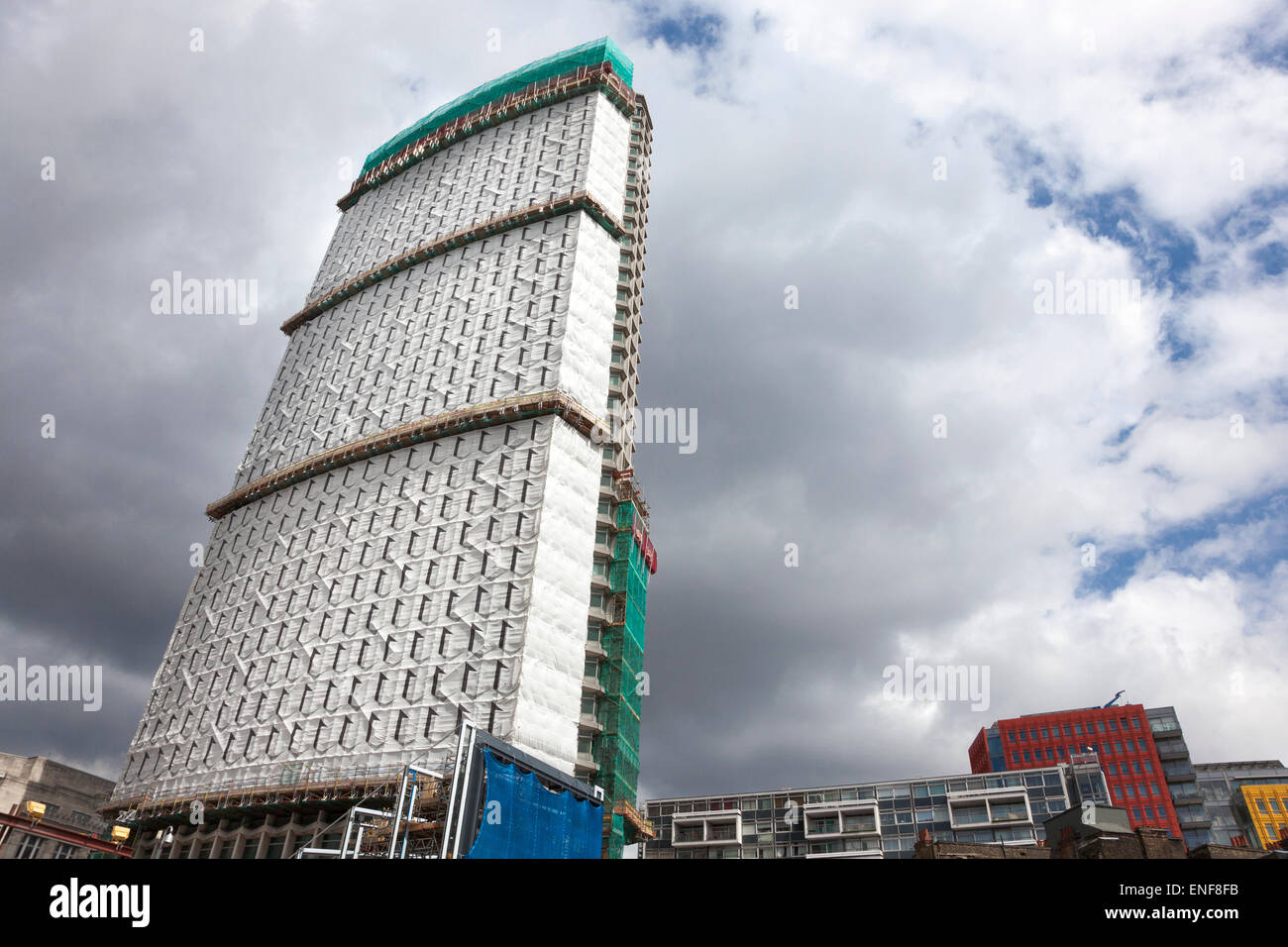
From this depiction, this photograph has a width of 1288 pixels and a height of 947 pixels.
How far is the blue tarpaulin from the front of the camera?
41344 mm

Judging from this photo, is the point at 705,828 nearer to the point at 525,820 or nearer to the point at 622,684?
the point at 622,684

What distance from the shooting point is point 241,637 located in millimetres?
68375

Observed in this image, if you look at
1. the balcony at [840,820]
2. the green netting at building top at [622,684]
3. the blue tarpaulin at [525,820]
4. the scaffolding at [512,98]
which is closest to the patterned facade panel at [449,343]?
the green netting at building top at [622,684]

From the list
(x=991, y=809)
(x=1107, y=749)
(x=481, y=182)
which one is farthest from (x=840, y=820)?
(x=481, y=182)

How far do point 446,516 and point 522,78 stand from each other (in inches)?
2329

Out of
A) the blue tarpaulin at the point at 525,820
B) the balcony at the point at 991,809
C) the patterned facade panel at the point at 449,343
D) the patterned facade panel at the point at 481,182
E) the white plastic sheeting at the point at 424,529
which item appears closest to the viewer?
the blue tarpaulin at the point at 525,820

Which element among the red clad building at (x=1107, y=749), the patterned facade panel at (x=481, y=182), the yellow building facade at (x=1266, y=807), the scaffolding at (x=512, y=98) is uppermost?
the scaffolding at (x=512, y=98)

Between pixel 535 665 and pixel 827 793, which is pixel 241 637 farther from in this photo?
pixel 827 793

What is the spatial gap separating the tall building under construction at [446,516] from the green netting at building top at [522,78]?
549 mm

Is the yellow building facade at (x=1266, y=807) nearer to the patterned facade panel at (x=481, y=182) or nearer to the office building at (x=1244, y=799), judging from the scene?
the office building at (x=1244, y=799)

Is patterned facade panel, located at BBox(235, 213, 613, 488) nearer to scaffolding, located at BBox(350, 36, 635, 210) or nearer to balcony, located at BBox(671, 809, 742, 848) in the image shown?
scaffolding, located at BBox(350, 36, 635, 210)

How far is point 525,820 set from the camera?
4366 centimetres

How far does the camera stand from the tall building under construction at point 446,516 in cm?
5616
